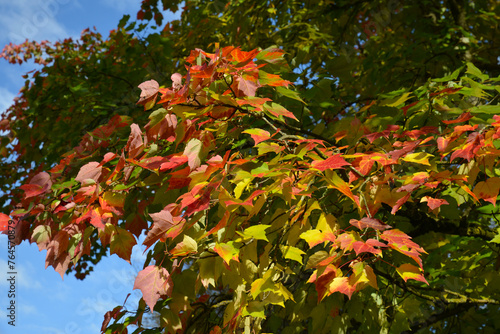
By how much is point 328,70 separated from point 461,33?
260 centimetres

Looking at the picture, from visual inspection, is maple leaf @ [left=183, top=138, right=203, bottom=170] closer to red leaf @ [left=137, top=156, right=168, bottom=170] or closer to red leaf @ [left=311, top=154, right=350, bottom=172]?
red leaf @ [left=137, top=156, right=168, bottom=170]

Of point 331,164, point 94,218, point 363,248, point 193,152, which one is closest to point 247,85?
point 193,152

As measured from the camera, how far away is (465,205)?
301cm

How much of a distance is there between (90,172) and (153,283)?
2.05 ft

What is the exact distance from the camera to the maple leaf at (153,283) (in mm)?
1552

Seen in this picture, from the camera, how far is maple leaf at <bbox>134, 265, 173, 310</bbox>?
155 centimetres

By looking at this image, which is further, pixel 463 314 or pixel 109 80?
pixel 109 80

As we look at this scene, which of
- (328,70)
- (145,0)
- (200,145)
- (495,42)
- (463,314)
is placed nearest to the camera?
(200,145)

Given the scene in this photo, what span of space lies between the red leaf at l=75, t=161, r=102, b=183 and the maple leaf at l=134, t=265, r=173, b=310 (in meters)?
0.54

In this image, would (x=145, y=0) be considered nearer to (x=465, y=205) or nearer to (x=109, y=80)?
(x=109, y=80)

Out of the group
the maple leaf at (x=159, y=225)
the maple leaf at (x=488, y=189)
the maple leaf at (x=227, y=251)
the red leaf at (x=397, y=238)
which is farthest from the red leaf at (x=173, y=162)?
the maple leaf at (x=488, y=189)

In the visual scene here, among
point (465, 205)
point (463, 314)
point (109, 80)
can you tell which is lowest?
point (463, 314)

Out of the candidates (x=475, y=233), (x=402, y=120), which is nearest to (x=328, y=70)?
(x=402, y=120)

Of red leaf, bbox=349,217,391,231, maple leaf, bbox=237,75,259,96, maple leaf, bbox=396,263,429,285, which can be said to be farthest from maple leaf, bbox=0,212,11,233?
maple leaf, bbox=396,263,429,285
